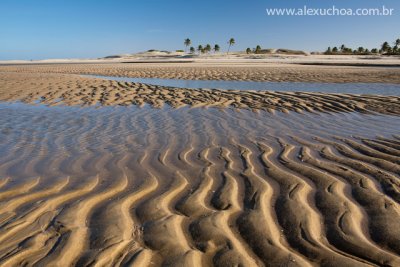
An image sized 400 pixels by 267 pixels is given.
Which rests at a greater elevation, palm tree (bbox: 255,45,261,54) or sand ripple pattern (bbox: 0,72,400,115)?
sand ripple pattern (bbox: 0,72,400,115)

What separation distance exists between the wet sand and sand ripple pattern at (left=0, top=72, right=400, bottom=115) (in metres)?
1.21

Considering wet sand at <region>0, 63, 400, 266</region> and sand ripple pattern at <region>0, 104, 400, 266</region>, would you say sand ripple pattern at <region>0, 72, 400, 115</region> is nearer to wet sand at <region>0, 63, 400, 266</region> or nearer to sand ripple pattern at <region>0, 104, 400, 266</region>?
wet sand at <region>0, 63, 400, 266</region>

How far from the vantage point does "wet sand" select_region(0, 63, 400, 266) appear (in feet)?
8.66

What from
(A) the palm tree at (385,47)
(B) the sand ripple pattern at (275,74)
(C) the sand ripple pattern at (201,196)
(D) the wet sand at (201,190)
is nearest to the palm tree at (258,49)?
(A) the palm tree at (385,47)

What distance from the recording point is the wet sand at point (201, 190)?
2.64 m

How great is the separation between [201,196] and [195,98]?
7.63 meters

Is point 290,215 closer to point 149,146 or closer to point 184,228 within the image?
point 184,228

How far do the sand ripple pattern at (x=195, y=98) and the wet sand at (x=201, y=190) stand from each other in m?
1.21

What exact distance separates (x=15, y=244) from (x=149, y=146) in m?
3.11

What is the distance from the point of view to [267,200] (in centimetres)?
352

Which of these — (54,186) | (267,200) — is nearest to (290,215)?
(267,200)

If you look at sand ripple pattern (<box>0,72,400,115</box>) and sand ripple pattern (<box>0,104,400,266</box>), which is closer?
sand ripple pattern (<box>0,104,400,266</box>)

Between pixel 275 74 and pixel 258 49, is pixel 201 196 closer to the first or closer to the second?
pixel 275 74

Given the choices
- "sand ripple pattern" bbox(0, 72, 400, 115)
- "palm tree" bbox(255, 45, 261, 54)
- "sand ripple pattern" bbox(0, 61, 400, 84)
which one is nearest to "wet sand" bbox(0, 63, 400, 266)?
"sand ripple pattern" bbox(0, 72, 400, 115)
